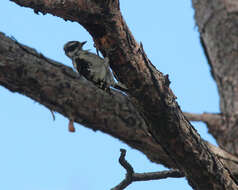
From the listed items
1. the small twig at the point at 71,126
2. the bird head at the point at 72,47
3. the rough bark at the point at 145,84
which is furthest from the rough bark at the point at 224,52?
the bird head at the point at 72,47

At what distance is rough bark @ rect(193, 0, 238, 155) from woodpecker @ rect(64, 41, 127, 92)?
2582mm

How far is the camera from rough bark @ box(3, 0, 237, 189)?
3686 mm

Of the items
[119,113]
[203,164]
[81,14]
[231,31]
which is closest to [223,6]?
[231,31]

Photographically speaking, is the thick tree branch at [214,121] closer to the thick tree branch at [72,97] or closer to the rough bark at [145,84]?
the rough bark at [145,84]

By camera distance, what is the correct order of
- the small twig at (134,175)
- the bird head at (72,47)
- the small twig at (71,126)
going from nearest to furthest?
1. the small twig at (134,175)
2. the small twig at (71,126)
3. the bird head at (72,47)

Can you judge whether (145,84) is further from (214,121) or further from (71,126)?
(71,126)

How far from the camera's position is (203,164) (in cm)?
404

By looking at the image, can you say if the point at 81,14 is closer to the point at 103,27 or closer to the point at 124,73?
the point at 103,27

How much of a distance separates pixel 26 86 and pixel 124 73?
6.55ft

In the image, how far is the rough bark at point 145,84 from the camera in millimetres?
3686

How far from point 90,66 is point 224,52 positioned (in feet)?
13.0

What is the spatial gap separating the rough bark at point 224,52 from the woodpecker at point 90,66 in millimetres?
2582

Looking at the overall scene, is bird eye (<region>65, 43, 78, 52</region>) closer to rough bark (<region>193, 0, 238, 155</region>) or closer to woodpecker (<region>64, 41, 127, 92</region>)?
woodpecker (<region>64, 41, 127, 92</region>)

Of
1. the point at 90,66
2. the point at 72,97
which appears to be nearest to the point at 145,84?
the point at 72,97
